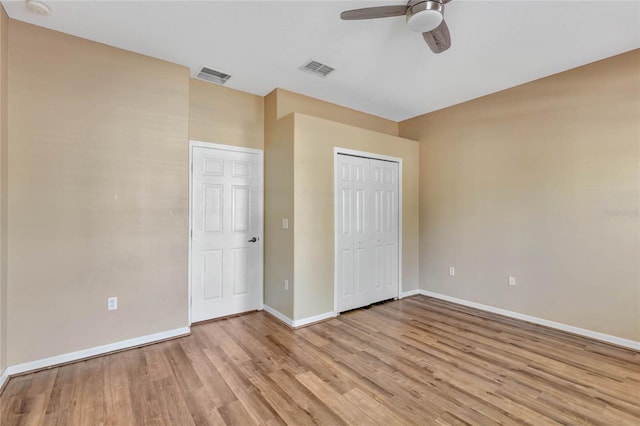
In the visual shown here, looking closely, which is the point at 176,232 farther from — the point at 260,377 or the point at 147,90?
the point at 260,377

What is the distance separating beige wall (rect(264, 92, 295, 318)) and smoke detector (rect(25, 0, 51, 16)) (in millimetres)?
2149

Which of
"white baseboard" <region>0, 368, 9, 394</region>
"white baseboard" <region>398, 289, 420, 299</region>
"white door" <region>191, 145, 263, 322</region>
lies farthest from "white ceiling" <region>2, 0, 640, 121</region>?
"white baseboard" <region>398, 289, 420, 299</region>

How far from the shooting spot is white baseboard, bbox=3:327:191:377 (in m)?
2.38

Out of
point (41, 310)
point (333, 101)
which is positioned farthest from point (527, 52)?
point (41, 310)

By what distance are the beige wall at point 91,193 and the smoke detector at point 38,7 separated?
10.3 inches

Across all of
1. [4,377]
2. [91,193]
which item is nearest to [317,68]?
[91,193]

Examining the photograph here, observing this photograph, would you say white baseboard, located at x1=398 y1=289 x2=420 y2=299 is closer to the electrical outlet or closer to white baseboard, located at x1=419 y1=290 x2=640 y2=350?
white baseboard, located at x1=419 y1=290 x2=640 y2=350

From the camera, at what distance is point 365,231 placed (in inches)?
161

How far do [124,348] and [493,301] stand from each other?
4281mm

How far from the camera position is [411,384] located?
2.25 m

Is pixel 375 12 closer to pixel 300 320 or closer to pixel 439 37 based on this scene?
pixel 439 37

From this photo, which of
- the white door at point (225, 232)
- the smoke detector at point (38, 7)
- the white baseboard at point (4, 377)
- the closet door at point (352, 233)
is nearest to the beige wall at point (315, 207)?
the closet door at point (352, 233)

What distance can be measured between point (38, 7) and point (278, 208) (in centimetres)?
264

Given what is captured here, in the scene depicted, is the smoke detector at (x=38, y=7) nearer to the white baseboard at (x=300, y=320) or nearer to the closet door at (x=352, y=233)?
the closet door at (x=352, y=233)
